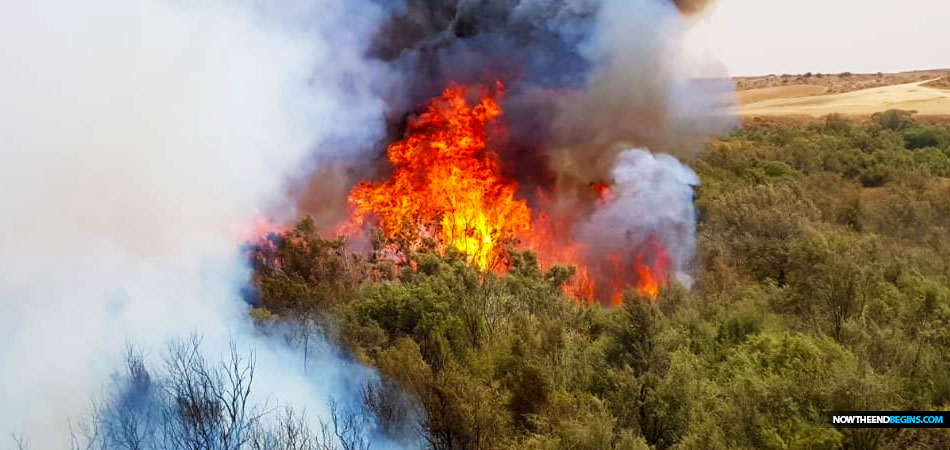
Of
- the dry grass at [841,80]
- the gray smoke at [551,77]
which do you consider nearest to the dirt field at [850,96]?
the dry grass at [841,80]

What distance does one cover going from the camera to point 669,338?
18.8 m

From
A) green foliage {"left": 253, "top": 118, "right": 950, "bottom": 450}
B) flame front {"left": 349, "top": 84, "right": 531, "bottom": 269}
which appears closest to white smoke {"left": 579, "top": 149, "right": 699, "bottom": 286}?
green foliage {"left": 253, "top": 118, "right": 950, "bottom": 450}

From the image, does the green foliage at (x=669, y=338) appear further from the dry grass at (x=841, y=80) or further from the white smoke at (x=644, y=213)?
the dry grass at (x=841, y=80)

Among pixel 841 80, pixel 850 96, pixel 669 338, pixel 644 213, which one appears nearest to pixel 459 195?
pixel 644 213

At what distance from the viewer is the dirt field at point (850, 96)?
10181 centimetres

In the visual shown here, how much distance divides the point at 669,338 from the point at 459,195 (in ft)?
53.0

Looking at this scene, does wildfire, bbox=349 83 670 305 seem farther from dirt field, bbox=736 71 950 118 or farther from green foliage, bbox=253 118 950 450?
dirt field, bbox=736 71 950 118

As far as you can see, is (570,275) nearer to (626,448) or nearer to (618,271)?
(618,271)

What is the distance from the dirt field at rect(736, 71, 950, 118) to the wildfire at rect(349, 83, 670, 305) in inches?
2428

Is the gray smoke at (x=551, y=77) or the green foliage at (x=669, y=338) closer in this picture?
the green foliage at (x=669, y=338)

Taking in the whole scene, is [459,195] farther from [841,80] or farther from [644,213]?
[841,80]

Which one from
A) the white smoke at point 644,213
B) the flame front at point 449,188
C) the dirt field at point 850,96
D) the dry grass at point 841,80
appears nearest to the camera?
the white smoke at point 644,213

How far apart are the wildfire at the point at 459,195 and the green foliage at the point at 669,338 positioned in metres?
2.62

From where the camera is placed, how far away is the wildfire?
32.7 metres
